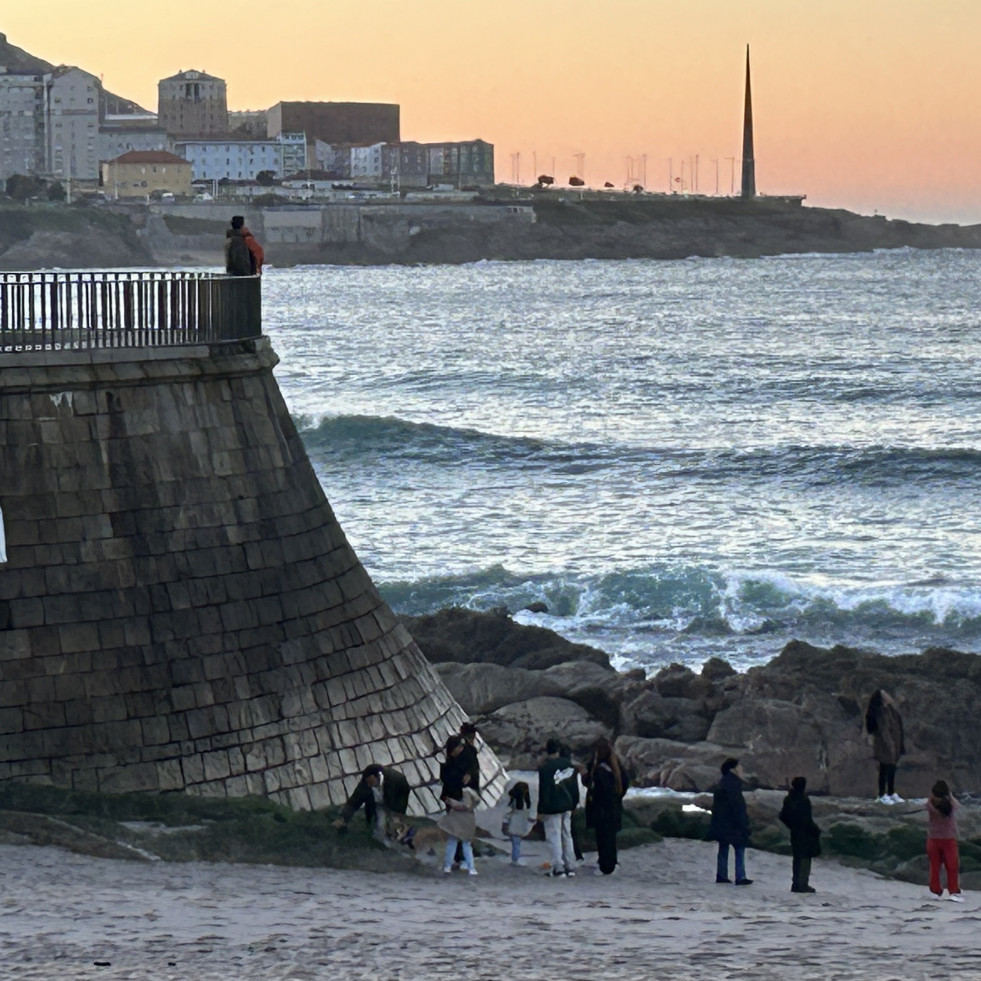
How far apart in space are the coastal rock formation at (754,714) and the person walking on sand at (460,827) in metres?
6.13

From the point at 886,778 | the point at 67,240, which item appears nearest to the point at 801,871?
the point at 886,778

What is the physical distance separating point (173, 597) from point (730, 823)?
171 inches

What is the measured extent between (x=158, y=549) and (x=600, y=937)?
13.9 feet

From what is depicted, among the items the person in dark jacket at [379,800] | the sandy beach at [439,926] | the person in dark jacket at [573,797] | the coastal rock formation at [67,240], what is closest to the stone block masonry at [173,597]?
the person in dark jacket at [379,800]

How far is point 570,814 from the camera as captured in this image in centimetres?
1459

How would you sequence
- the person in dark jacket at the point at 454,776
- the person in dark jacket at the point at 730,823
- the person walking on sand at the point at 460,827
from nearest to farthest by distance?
the person walking on sand at the point at 460,827 < the person in dark jacket at the point at 454,776 < the person in dark jacket at the point at 730,823

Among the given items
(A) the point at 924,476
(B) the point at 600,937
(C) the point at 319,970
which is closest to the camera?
(C) the point at 319,970

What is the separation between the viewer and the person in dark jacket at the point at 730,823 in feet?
47.5

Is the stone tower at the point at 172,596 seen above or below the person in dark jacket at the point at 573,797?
above

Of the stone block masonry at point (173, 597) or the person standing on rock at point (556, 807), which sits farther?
the person standing on rock at point (556, 807)

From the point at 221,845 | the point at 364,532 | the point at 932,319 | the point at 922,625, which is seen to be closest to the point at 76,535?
the point at 221,845

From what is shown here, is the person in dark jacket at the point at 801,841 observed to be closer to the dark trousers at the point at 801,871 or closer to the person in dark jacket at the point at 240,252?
the dark trousers at the point at 801,871

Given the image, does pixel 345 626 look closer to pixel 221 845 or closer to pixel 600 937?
pixel 221 845

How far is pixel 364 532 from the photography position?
41219 mm
